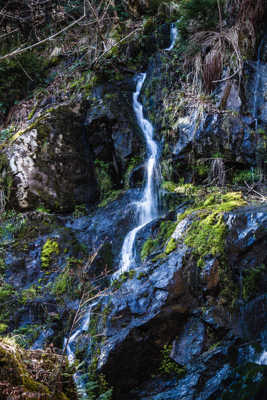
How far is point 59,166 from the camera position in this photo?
7.63 m

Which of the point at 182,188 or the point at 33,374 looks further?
the point at 182,188

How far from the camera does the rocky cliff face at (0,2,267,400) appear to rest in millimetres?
3639

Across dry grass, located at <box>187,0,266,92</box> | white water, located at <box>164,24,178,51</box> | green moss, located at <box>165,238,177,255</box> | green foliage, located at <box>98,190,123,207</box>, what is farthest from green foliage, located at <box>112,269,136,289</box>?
white water, located at <box>164,24,178,51</box>

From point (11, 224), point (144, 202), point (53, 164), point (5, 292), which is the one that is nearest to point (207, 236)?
point (144, 202)

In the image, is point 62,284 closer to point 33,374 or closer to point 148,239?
point 148,239

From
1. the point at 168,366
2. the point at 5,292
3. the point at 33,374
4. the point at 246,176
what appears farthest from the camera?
the point at 246,176

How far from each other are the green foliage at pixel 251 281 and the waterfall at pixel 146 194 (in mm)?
2226

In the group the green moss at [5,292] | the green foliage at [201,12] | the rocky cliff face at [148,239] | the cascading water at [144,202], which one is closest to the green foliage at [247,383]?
the rocky cliff face at [148,239]

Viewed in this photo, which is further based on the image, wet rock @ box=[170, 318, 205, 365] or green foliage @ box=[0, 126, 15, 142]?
green foliage @ box=[0, 126, 15, 142]

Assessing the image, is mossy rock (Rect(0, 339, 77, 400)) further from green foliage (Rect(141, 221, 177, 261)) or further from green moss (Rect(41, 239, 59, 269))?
green moss (Rect(41, 239, 59, 269))

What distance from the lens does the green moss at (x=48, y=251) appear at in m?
6.30

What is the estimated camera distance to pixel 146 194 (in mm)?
6652

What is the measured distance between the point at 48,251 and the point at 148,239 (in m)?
2.15

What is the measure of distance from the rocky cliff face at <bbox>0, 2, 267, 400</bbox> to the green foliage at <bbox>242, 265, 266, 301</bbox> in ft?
0.04
